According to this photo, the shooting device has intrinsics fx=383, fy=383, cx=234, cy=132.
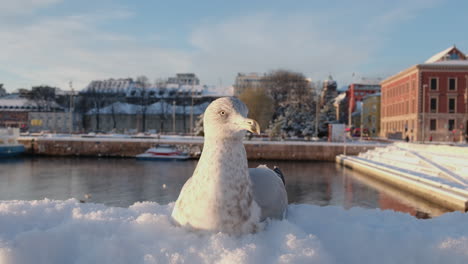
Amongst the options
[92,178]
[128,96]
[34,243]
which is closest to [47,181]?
[92,178]

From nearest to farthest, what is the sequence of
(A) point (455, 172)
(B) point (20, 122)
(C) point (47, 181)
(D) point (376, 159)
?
(A) point (455, 172)
(C) point (47, 181)
(D) point (376, 159)
(B) point (20, 122)

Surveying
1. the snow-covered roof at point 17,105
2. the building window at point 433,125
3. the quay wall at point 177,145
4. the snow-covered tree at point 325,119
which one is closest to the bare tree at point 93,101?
the snow-covered roof at point 17,105

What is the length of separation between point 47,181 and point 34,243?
1998 centimetres

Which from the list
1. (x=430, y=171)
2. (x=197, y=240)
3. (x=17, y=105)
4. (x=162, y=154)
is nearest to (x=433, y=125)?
(x=430, y=171)

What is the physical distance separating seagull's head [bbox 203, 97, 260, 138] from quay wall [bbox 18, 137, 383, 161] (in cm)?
3244

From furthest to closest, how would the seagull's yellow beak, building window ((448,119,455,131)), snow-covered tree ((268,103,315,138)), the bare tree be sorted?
the bare tree
snow-covered tree ((268,103,315,138))
building window ((448,119,455,131))
the seagull's yellow beak

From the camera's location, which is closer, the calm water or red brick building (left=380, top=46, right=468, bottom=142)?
the calm water

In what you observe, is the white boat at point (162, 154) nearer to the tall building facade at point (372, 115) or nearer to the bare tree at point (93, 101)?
the bare tree at point (93, 101)

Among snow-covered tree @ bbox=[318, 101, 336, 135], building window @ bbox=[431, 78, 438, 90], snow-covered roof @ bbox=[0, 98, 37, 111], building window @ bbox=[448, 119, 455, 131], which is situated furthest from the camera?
snow-covered roof @ bbox=[0, 98, 37, 111]

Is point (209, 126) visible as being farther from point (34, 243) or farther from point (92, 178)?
point (92, 178)

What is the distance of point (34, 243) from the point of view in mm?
2693

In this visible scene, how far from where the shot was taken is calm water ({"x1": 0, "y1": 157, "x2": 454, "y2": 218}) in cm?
1574

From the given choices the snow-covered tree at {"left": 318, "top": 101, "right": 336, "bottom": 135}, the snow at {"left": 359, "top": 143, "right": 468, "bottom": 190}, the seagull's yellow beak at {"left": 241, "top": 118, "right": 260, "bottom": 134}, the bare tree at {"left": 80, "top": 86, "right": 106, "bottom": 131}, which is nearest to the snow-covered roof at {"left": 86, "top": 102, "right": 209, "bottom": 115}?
the bare tree at {"left": 80, "top": 86, "right": 106, "bottom": 131}

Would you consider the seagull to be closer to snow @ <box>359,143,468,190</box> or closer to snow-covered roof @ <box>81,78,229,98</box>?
snow @ <box>359,143,468,190</box>
